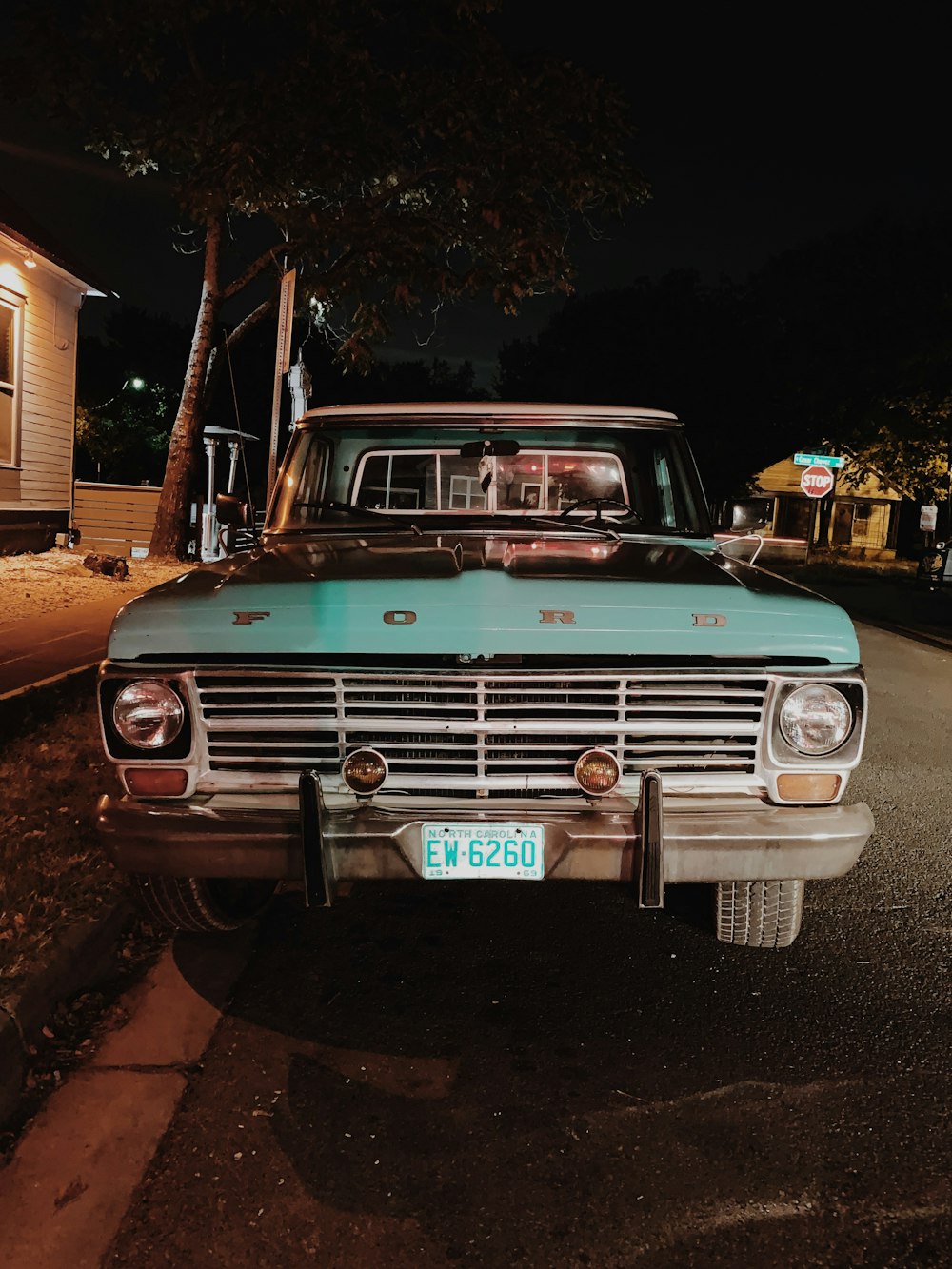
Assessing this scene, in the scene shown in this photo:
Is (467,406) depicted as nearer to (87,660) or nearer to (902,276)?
(87,660)

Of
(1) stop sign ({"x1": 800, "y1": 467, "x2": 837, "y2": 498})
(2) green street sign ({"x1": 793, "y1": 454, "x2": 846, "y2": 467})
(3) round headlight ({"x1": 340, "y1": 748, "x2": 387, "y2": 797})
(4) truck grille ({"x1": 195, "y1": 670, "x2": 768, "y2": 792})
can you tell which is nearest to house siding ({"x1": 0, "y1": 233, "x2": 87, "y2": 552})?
(4) truck grille ({"x1": 195, "y1": 670, "x2": 768, "y2": 792})

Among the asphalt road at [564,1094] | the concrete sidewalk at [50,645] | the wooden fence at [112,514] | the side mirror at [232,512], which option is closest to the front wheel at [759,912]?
the asphalt road at [564,1094]

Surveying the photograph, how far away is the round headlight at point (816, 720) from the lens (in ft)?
9.95

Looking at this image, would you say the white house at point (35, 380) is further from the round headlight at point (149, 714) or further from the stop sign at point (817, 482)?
the stop sign at point (817, 482)

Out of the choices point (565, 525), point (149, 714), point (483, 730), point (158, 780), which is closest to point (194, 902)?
point (158, 780)

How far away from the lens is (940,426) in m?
30.7

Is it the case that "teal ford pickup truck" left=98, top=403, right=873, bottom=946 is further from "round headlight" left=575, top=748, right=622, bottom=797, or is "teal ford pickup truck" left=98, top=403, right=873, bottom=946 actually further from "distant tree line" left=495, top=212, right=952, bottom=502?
"distant tree line" left=495, top=212, right=952, bottom=502

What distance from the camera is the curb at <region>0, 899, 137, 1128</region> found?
278 centimetres

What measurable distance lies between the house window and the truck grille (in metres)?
12.8

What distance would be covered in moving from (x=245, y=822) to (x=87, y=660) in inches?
212

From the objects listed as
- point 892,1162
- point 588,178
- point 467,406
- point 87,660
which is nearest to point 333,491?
point 467,406

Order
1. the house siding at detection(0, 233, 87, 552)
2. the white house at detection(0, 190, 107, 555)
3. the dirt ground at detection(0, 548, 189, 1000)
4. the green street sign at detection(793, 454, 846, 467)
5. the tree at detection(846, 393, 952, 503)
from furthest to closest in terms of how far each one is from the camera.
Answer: the tree at detection(846, 393, 952, 503), the green street sign at detection(793, 454, 846, 467), the house siding at detection(0, 233, 87, 552), the white house at detection(0, 190, 107, 555), the dirt ground at detection(0, 548, 189, 1000)

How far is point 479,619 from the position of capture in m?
2.91

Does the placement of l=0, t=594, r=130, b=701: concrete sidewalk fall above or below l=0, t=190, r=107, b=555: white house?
below
